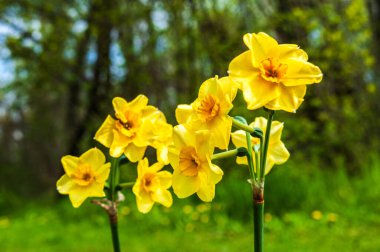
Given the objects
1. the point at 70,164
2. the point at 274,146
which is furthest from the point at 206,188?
the point at 70,164

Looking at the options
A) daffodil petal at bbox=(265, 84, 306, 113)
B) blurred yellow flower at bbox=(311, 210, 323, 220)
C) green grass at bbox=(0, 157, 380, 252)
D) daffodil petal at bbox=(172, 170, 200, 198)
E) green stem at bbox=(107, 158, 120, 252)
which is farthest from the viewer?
blurred yellow flower at bbox=(311, 210, 323, 220)

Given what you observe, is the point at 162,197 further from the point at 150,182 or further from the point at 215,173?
the point at 215,173

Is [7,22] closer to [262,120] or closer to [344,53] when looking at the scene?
[344,53]

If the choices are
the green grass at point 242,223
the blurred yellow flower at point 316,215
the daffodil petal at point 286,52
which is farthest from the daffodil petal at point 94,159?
the blurred yellow flower at point 316,215

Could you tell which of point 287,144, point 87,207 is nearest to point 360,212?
point 287,144

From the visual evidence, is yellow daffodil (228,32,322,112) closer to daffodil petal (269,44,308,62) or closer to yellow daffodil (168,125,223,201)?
daffodil petal (269,44,308,62)

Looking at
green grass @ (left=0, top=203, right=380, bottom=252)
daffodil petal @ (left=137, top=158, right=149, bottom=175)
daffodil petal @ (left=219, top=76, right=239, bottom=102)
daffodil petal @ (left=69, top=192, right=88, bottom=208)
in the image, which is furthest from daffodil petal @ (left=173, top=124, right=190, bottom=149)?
green grass @ (left=0, top=203, right=380, bottom=252)
